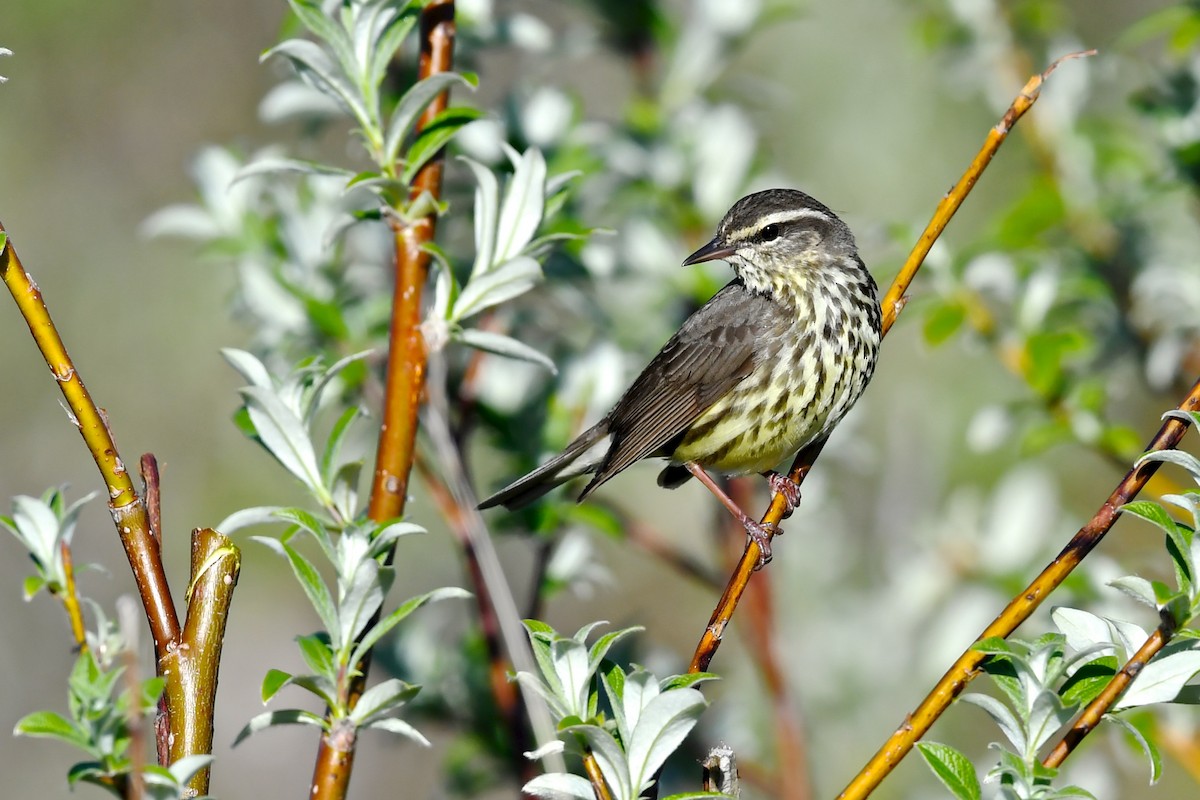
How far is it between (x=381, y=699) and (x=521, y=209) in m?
1.32

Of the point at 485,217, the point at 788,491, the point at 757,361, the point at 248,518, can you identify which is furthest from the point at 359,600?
the point at 757,361

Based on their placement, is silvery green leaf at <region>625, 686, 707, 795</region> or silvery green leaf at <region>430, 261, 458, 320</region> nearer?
silvery green leaf at <region>625, 686, 707, 795</region>

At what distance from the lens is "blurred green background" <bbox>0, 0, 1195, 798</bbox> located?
8.60 meters

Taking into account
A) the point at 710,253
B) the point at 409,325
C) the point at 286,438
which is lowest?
the point at 286,438

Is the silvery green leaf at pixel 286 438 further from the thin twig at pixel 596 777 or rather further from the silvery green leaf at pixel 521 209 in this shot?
the thin twig at pixel 596 777

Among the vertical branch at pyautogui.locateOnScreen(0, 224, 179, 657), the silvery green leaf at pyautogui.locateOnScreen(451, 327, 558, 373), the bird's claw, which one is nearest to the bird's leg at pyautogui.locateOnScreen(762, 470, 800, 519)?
the bird's claw

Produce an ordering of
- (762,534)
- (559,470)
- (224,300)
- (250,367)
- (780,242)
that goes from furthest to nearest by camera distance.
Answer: (224,300), (780,242), (559,470), (762,534), (250,367)

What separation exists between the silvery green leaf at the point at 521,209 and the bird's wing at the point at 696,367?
2.11m

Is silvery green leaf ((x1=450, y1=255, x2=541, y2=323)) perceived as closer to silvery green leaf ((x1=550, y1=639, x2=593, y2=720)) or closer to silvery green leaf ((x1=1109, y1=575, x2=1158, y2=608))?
silvery green leaf ((x1=550, y1=639, x2=593, y2=720))

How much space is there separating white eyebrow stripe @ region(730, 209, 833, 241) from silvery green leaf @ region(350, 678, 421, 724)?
3.06 metres

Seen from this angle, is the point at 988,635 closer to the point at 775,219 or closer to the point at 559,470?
the point at 559,470

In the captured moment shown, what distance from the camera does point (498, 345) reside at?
10.3ft

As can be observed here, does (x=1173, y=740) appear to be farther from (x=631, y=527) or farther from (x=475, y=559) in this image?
(x=475, y=559)

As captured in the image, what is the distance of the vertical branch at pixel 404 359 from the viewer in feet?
8.27
